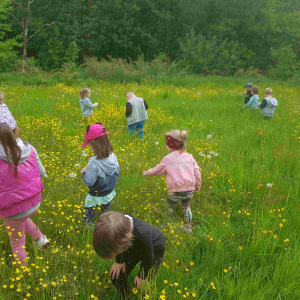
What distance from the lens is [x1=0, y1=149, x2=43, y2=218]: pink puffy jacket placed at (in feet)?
7.42

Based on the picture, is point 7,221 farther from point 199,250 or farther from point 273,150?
point 273,150

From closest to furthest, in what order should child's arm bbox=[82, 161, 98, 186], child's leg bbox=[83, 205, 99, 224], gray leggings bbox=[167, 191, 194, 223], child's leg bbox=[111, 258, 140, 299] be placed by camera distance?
child's leg bbox=[111, 258, 140, 299], child's arm bbox=[82, 161, 98, 186], child's leg bbox=[83, 205, 99, 224], gray leggings bbox=[167, 191, 194, 223]

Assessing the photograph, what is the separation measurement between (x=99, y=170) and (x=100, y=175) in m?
0.06

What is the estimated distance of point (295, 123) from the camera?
7.54 metres

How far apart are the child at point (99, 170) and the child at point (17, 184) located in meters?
0.58

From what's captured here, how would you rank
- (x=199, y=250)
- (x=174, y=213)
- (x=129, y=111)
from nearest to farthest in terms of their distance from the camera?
(x=199, y=250) < (x=174, y=213) < (x=129, y=111)

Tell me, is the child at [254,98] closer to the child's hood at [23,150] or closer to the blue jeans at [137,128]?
the blue jeans at [137,128]

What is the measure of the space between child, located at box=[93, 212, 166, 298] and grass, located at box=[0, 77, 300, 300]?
0.19m

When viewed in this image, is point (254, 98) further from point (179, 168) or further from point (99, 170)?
point (99, 170)

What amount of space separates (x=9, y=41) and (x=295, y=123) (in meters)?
30.4

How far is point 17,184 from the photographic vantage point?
2.30 metres

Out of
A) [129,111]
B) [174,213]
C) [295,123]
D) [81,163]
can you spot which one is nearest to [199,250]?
[174,213]

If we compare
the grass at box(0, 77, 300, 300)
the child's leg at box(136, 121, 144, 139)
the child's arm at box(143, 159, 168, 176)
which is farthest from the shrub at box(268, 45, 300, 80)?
the child's arm at box(143, 159, 168, 176)

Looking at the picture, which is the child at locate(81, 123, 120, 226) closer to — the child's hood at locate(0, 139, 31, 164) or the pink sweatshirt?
the pink sweatshirt
